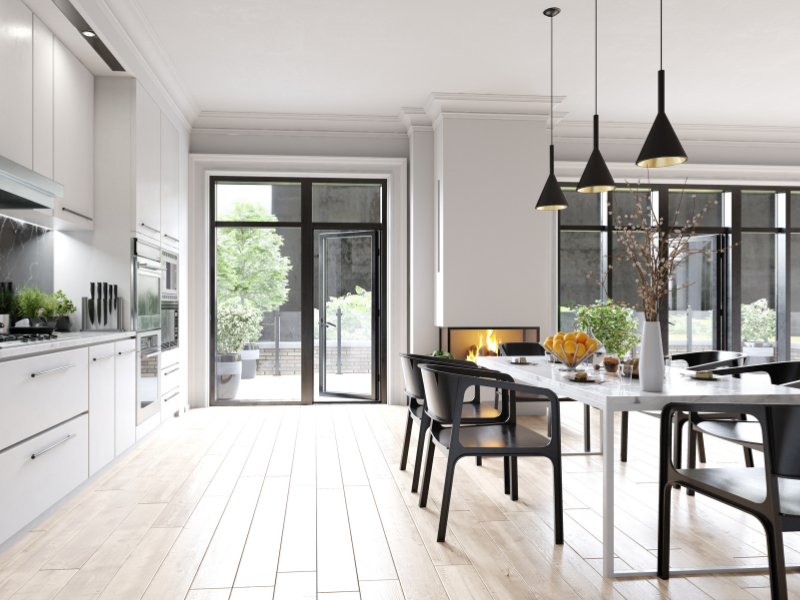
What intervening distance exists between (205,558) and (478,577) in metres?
1.06

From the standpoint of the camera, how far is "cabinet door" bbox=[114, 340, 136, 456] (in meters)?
3.74

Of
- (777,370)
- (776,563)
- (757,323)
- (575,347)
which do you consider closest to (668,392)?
(776,563)

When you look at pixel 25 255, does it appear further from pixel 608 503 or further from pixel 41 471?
pixel 608 503

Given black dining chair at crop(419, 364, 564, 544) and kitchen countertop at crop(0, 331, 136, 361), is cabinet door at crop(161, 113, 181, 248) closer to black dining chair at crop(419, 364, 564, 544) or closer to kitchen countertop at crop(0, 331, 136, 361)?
kitchen countertop at crop(0, 331, 136, 361)

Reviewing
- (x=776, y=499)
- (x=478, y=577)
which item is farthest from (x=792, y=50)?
(x=478, y=577)

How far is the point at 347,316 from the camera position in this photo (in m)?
6.23

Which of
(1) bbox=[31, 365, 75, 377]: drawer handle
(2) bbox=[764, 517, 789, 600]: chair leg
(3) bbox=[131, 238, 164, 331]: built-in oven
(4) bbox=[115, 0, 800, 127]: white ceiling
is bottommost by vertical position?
(2) bbox=[764, 517, 789, 600]: chair leg

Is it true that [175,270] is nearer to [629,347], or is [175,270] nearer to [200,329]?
[200,329]

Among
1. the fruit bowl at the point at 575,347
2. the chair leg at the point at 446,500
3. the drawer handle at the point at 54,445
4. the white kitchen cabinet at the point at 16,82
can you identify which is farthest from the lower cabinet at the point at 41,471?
the fruit bowl at the point at 575,347

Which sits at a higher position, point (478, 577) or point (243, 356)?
point (243, 356)

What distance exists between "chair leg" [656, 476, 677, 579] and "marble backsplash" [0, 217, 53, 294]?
355 centimetres

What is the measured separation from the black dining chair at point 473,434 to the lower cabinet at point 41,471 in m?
1.74

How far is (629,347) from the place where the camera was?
3.02 m

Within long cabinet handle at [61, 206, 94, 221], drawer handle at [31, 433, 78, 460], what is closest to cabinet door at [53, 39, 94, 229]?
long cabinet handle at [61, 206, 94, 221]
